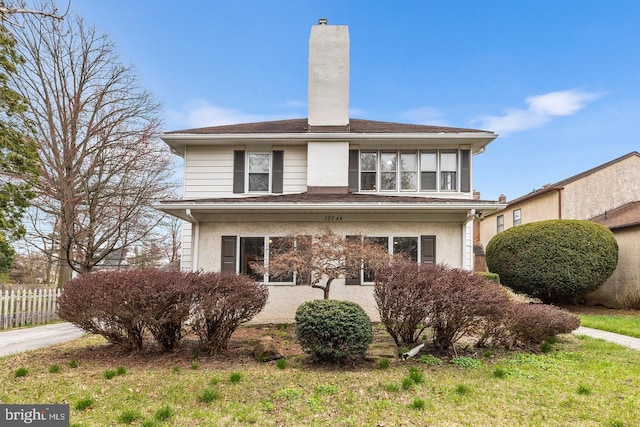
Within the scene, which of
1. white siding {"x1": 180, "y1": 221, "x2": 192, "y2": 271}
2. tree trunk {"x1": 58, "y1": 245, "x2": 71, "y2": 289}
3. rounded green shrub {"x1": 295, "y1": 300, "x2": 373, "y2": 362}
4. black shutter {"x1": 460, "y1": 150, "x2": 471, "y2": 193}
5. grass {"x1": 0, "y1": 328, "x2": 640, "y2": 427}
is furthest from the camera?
tree trunk {"x1": 58, "y1": 245, "x2": 71, "y2": 289}

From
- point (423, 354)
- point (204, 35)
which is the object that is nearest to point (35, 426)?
point (423, 354)

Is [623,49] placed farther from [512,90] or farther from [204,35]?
[204,35]

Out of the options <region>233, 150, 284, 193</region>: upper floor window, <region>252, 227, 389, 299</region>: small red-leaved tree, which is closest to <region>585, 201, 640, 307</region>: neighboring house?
<region>252, 227, 389, 299</region>: small red-leaved tree

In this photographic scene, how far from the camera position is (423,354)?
6434 mm

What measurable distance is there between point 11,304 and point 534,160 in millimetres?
24434

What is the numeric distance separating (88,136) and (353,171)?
11.2m

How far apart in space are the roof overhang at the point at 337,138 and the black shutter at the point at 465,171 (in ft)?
1.06

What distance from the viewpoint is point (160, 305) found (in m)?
6.05

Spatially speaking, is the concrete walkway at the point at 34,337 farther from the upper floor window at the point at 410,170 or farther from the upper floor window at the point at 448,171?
the upper floor window at the point at 448,171

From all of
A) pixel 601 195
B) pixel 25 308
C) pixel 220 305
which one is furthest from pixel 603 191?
pixel 25 308

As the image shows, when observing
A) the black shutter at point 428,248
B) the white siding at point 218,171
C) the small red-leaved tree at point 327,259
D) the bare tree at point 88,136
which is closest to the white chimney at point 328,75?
the white siding at point 218,171

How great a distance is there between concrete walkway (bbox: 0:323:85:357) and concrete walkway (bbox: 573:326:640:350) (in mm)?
12076

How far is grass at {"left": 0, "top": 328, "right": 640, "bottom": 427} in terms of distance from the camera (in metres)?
4.02

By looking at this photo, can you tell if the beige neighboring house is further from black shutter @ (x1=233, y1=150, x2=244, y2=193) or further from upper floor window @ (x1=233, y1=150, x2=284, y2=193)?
black shutter @ (x1=233, y1=150, x2=244, y2=193)
